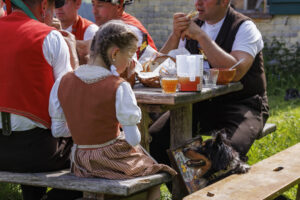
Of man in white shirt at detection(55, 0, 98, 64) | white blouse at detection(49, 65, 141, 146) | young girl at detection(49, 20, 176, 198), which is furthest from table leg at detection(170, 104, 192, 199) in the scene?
man in white shirt at detection(55, 0, 98, 64)

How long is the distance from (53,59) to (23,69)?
17 centimetres

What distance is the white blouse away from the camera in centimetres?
247

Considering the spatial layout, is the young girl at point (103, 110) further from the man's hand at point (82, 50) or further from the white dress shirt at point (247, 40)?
the white dress shirt at point (247, 40)

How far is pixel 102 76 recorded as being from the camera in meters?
2.52

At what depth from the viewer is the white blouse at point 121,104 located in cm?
247

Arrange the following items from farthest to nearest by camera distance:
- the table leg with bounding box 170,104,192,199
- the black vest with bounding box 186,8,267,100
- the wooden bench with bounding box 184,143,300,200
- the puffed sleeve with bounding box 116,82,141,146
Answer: the black vest with bounding box 186,8,267,100, the table leg with bounding box 170,104,192,199, the wooden bench with bounding box 184,143,300,200, the puffed sleeve with bounding box 116,82,141,146

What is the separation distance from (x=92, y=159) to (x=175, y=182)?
3.45ft

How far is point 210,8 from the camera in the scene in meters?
3.85

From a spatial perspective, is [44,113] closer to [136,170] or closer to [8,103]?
[8,103]

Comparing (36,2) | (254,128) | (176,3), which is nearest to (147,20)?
(176,3)

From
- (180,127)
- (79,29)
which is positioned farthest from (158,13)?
(180,127)

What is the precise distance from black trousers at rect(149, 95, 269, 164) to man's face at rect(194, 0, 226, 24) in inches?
25.4

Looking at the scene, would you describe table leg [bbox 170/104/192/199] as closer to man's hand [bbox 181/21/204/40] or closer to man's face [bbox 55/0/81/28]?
man's hand [bbox 181/21/204/40]

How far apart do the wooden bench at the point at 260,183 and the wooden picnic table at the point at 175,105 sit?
0.52 metres
